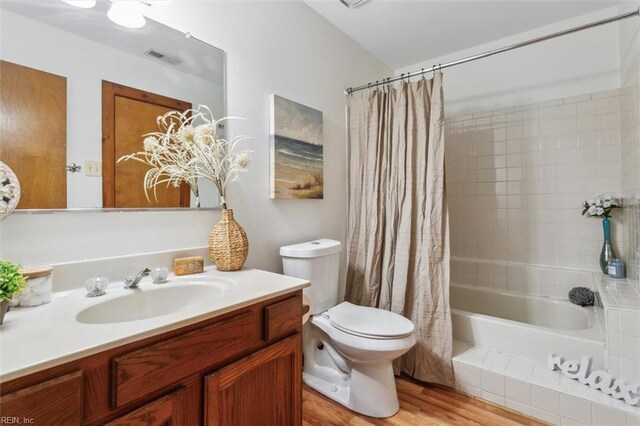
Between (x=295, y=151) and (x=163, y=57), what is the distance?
807mm

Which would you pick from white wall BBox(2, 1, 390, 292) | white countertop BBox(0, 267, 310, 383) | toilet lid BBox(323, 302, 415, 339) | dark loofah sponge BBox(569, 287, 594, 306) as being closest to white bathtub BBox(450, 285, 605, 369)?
dark loofah sponge BBox(569, 287, 594, 306)

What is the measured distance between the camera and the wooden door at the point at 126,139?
109 centimetres

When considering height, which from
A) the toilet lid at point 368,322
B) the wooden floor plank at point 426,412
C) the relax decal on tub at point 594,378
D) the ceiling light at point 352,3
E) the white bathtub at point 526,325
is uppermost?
the ceiling light at point 352,3

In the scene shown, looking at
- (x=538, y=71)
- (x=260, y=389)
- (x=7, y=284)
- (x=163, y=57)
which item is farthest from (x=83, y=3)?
(x=538, y=71)

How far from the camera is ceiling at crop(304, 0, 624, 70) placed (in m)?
1.97

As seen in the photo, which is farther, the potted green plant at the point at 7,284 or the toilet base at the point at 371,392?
the toilet base at the point at 371,392

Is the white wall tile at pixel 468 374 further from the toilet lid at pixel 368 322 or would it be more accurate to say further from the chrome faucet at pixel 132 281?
the chrome faucet at pixel 132 281

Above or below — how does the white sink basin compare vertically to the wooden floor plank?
above

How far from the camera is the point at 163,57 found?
1255 mm

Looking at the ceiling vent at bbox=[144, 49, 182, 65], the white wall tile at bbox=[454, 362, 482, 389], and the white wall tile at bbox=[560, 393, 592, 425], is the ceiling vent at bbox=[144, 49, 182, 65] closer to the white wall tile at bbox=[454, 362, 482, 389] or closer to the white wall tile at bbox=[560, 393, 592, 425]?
the white wall tile at bbox=[454, 362, 482, 389]

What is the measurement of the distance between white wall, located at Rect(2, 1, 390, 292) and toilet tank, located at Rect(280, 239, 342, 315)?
14 centimetres

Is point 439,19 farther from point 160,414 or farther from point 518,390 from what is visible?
point 160,414

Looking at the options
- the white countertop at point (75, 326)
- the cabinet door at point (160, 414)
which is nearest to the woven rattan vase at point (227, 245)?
the white countertop at point (75, 326)

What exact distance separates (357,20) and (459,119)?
1268 mm
